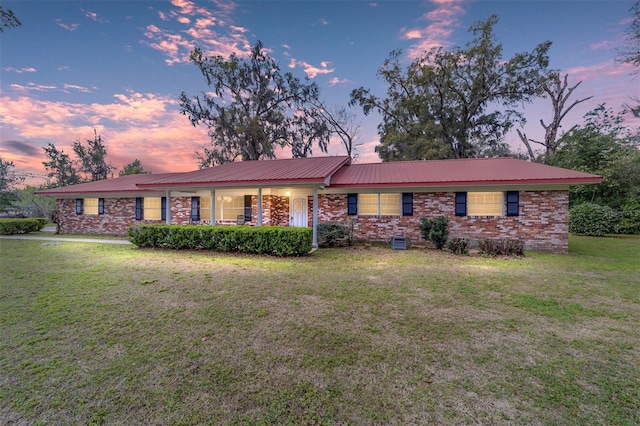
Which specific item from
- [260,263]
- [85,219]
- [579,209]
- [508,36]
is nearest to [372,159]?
[508,36]

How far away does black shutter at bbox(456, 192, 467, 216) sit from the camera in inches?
423

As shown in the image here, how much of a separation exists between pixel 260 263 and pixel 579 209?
17767 mm

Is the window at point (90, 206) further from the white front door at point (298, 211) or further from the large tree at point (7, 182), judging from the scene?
the white front door at point (298, 211)

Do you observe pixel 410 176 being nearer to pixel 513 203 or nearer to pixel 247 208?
pixel 513 203

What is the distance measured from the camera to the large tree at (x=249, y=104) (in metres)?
22.0

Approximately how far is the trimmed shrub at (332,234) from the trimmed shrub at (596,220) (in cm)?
1388

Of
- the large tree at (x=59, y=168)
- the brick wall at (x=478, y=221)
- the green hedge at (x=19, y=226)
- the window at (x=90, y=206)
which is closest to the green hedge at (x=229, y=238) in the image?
the brick wall at (x=478, y=221)

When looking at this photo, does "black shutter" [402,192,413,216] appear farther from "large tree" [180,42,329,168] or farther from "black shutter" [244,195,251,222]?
"large tree" [180,42,329,168]

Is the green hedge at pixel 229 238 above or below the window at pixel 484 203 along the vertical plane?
below

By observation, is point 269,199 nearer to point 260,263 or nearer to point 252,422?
point 260,263

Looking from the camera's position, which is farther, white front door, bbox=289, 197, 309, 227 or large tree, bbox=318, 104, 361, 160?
large tree, bbox=318, 104, 361, 160

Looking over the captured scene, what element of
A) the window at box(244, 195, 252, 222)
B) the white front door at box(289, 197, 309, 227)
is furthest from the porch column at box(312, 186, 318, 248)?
the window at box(244, 195, 252, 222)

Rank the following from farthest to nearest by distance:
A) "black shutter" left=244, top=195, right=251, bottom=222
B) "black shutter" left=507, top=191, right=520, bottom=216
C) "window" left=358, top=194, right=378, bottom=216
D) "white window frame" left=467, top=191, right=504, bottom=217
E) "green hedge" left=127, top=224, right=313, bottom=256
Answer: "black shutter" left=244, top=195, right=251, bottom=222 < "window" left=358, top=194, right=378, bottom=216 < "white window frame" left=467, top=191, right=504, bottom=217 < "black shutter" left=507, top=191, right=520, bottom=216 < "green hedge" left=127, top=224, right=313, bottom=256

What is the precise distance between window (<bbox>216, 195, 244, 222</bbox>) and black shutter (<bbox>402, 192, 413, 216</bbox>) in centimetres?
791
